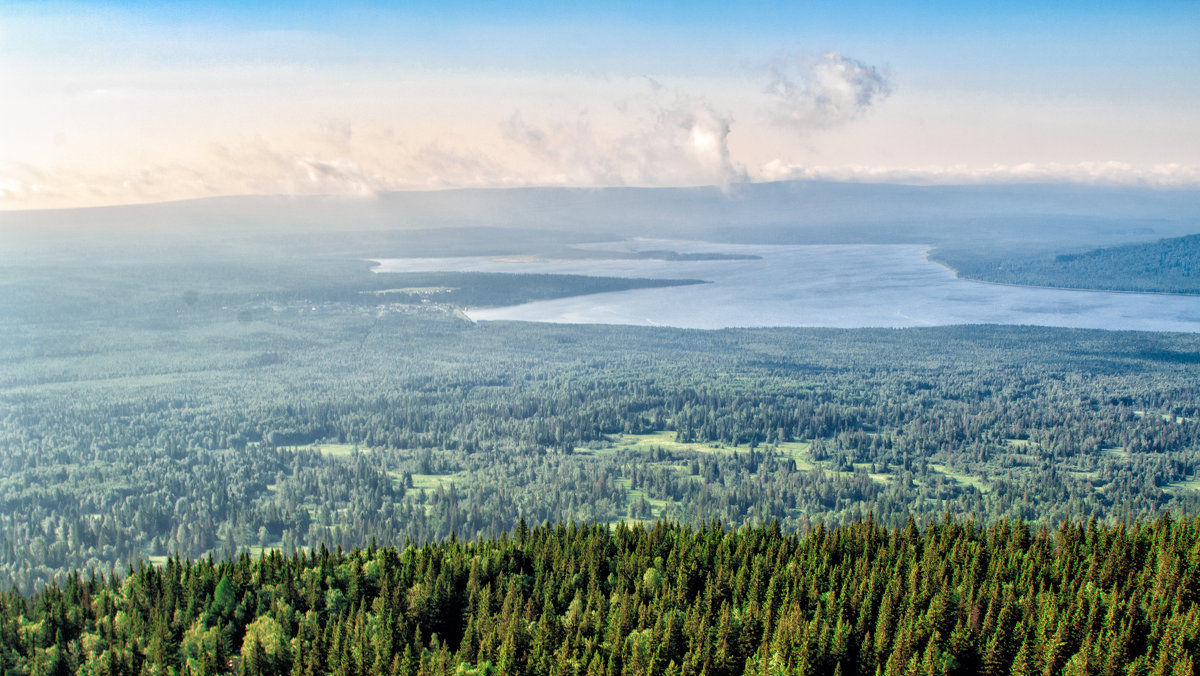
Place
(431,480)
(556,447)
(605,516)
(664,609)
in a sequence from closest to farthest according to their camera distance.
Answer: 1. (664,609)
2. (605,516)
3. (431,480)
4. (556,447)

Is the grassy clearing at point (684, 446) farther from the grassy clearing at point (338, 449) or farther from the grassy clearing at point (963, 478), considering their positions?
the grassy clearing at point (338, 449)

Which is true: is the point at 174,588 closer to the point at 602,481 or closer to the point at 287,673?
the point at 287,673

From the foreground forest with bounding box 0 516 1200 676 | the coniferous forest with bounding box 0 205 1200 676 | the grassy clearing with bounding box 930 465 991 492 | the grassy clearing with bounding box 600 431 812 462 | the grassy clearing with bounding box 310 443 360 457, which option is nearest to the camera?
the foreground forest with bounding box 0 516 1200 676

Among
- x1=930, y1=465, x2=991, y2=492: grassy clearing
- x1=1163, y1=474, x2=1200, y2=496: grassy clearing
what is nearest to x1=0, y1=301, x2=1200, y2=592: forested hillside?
x1=930, y1=465, x2=991, y2=492: grassy clearing

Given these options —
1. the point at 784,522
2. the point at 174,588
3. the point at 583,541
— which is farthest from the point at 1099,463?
the point at 174,588

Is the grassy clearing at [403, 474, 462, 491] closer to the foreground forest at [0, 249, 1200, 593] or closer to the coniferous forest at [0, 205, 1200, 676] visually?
the foreground forest at [0, 249, 1200, 593]

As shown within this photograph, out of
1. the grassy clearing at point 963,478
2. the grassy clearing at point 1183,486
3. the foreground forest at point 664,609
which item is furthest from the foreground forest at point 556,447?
the foreground forest at point 664,609

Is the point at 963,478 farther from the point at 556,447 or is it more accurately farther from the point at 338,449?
the point at 338,449

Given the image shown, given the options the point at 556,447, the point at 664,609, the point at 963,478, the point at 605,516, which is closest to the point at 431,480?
the point at 556,447
